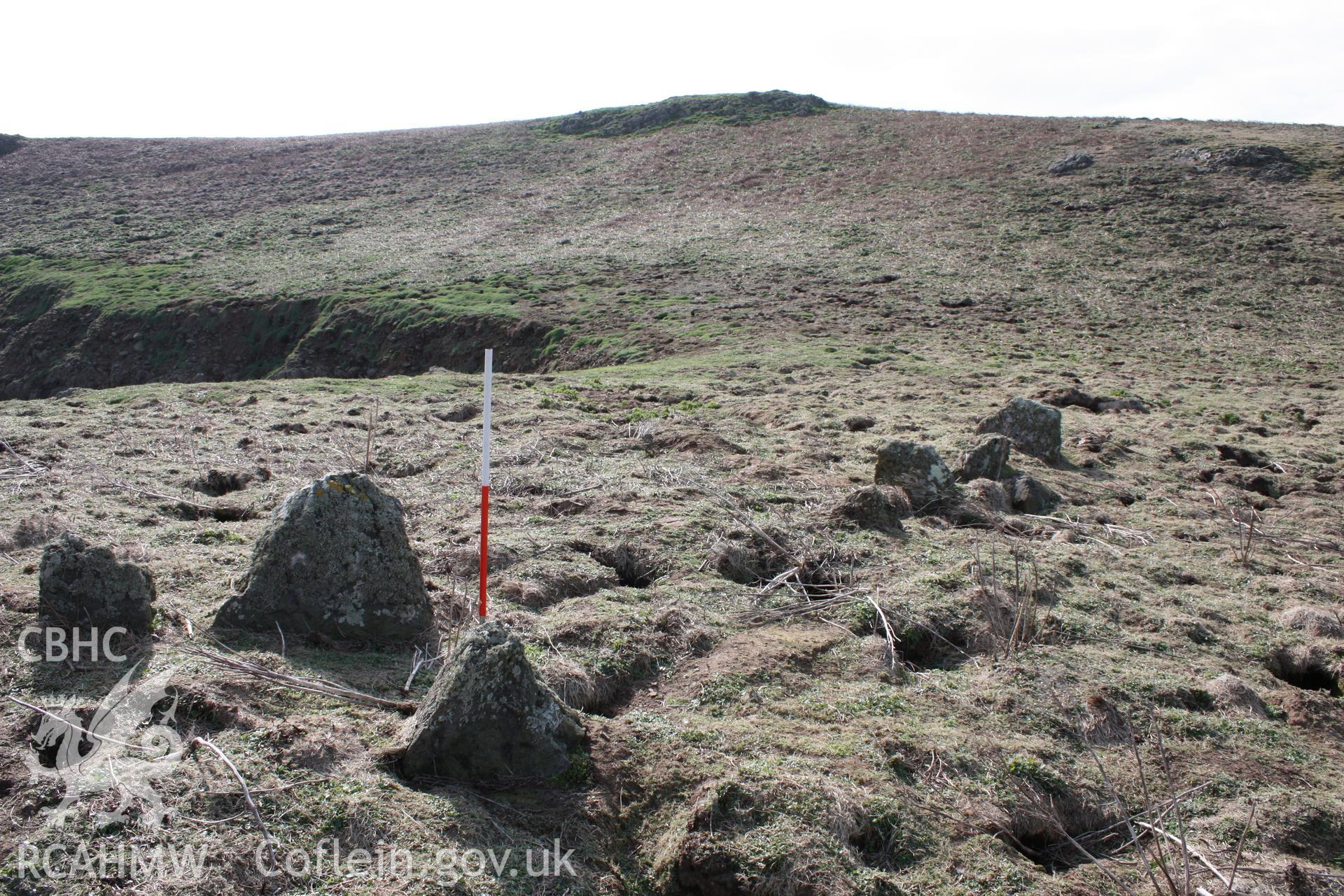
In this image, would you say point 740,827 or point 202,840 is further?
point 740,827

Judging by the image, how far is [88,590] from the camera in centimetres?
352

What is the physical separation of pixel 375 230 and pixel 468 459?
19.7 metres

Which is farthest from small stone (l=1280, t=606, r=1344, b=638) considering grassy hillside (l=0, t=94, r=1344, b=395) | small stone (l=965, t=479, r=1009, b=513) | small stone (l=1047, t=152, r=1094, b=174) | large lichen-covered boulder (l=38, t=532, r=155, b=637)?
small stone (l=1047, t=152, r=1094, b=174)

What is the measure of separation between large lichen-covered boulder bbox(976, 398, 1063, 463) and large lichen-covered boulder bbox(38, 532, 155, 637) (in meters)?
6.59

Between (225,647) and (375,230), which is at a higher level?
(375,230)

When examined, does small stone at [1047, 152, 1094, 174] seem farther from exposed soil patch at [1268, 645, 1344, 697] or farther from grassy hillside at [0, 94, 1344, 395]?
exposed soil patch at [1268, 645, 1344, 697]

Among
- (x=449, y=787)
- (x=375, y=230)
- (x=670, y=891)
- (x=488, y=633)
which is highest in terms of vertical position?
(x=375, y=230)

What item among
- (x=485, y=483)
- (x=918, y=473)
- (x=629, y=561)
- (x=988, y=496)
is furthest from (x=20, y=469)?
(x=988, y=496)

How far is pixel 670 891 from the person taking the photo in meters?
2.94

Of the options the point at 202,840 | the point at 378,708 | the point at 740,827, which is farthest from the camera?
the point at 378,708

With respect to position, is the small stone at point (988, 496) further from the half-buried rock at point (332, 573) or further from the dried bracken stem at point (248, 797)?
the dried bracken stem at point (248, 797)

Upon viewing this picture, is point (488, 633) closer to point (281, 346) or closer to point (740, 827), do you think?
point (740, 827)

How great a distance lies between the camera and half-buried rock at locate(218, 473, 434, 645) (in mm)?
3896

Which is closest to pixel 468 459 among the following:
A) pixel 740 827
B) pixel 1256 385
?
pixel 740 827
